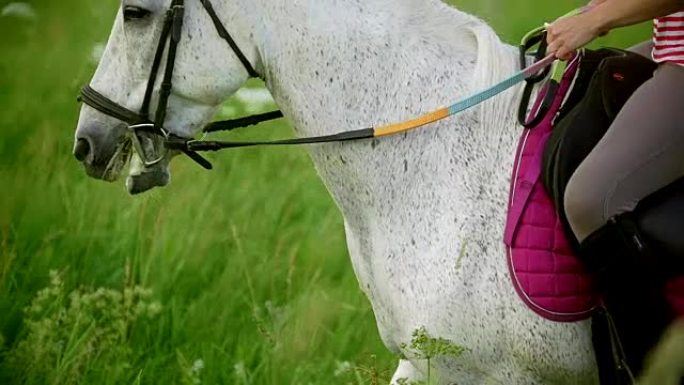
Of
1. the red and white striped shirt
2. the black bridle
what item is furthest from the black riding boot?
the black bridle

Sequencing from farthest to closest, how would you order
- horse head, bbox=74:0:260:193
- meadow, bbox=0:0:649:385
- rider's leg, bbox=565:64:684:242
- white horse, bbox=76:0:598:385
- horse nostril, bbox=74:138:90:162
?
meadow, bbox=0:0:649:385 → horse nostril, bbox=74:138:90:162 → horse head, bbox=74:0:260:193 → white horse, bbox=76:0:598:385 → rider's leg, bbox=565:64:684:242

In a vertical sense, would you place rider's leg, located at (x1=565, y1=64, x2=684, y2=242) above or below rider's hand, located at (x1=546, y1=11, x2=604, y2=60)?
below

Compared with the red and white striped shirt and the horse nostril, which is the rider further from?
the horse nostril

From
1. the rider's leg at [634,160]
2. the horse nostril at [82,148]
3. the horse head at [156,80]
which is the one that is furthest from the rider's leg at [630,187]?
the horse nostril at [82,148]

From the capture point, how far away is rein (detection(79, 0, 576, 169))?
11.5 ft

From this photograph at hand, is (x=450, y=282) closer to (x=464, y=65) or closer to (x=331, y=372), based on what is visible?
(x=464, y=65)

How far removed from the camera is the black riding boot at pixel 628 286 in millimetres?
3221

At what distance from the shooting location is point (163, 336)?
5340 millimetres

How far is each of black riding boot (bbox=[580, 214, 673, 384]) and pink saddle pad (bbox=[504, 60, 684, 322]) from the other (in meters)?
0.05

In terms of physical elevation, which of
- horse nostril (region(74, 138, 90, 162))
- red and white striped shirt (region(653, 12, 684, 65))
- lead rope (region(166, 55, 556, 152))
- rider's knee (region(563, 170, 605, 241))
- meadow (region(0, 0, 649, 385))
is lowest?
meadow (region(0, 0, 649, 385))

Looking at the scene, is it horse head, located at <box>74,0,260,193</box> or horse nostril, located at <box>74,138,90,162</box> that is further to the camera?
horse nostril, located at <box>74,138,90,162</box>

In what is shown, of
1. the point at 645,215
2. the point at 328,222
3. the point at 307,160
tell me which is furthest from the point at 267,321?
the point at 645,215

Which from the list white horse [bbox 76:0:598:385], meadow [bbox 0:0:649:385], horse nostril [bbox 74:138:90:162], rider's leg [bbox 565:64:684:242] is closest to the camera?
rider's leg [bbox 565:64:684:242]

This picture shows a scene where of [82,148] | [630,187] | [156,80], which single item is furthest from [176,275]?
[630,187]
